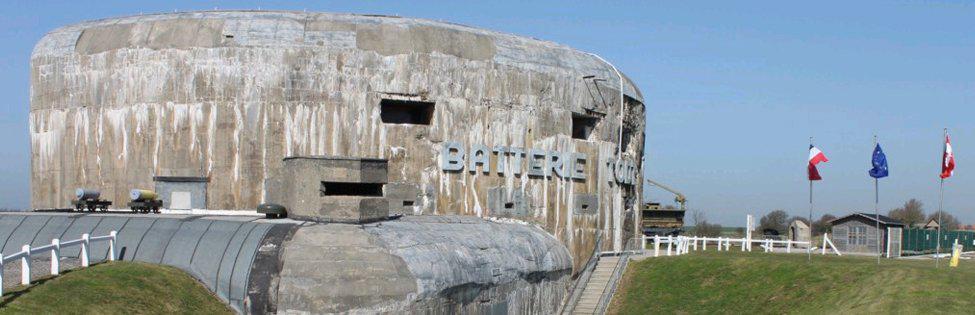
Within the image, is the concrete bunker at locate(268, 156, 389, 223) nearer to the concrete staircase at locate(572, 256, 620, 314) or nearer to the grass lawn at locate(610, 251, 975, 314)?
the concrete staircase at locate(572, 256, 620, 314)

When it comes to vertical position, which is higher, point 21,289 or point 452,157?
point 452,157

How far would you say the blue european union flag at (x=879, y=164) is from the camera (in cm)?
3017

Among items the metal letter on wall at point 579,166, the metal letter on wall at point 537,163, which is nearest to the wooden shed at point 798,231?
the metal letter on wall at point 579,166

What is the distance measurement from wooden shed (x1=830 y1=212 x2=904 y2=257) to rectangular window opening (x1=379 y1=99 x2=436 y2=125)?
58.1 feet

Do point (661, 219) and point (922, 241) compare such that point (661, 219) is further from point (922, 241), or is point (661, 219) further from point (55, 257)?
point (55, 257)

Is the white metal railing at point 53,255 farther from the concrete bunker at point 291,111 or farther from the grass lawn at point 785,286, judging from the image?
the grass lawn at point 785,286

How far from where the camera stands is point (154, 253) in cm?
2289

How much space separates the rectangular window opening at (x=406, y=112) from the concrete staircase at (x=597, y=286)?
6.52 meters

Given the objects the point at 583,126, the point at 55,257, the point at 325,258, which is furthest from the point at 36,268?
the point at 583,126

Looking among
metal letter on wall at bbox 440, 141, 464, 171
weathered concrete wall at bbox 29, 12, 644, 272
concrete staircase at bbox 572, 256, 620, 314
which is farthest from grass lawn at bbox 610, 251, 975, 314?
metal letter on wall at bbox 440, 141, 464, 171

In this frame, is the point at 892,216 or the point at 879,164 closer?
the point at 879,164

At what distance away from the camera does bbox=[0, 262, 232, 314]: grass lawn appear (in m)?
17.0

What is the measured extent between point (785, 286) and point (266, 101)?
13938 millimetres

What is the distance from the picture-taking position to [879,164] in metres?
A: 30.2
